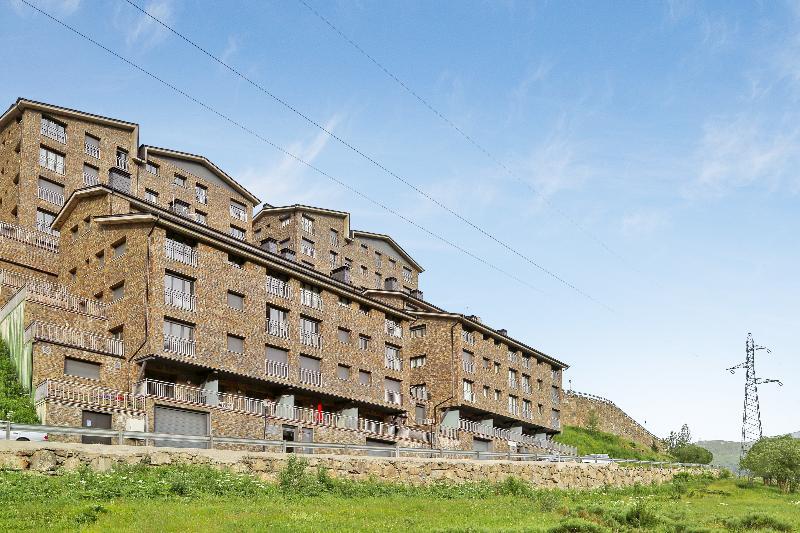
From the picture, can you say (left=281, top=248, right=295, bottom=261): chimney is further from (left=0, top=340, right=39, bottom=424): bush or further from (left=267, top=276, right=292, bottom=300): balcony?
(left=0, top=340, right=39, bottom=424): bush

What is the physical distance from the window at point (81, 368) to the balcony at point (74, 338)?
2.28ft

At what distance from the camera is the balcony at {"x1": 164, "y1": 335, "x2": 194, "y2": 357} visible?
150ft

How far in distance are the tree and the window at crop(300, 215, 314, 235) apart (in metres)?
44.0

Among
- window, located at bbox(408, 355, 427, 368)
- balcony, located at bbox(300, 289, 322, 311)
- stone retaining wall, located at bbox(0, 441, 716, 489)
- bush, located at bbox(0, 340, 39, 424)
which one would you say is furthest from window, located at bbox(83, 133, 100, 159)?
stone retaining wall, located at bbox(0, 441, 716, 489)

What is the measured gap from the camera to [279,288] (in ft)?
176

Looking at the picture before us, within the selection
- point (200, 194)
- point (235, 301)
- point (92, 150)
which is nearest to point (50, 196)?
point (92, 150)

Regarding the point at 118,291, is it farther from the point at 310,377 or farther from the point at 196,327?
the point at 310,377

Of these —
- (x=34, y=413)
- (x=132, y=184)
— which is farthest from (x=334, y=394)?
(x=132, y=184)

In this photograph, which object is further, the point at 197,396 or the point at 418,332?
the point at 418,332

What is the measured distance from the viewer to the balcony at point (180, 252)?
47.1 m

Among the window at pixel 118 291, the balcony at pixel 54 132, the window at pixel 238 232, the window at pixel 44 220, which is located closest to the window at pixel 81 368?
the window at pixel 118 291

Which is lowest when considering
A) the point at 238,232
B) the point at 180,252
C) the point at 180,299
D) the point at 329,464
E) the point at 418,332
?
the point at 329,464

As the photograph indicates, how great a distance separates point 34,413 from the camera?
38.9 metres

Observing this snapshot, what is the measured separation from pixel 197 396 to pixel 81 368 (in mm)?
6221
